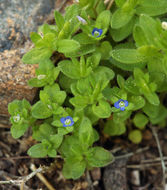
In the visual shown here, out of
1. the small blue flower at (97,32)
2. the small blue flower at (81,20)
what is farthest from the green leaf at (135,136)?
the small blue flower at (81,20)

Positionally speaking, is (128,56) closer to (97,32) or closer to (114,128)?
(97,32)

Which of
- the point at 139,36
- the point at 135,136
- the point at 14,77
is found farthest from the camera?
the point at 135,136

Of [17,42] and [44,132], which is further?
[17,42]

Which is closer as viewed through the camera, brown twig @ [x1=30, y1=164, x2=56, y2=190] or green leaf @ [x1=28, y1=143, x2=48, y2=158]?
green leaf @ [x1=28, y1=143, x2=48, y2=158]

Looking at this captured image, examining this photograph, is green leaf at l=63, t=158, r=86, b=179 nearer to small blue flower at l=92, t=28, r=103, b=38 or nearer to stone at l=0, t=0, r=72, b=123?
stone at l=0, t=0, r=72, b=123

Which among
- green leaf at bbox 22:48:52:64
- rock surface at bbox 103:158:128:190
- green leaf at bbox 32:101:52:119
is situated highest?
green leaf at bbox 22:48:52:64

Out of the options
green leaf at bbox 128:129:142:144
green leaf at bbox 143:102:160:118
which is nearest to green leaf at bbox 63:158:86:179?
green leaf at bbox 143:102:160:118

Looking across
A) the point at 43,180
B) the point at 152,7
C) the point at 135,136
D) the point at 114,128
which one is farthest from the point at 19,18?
the point at 135,136
